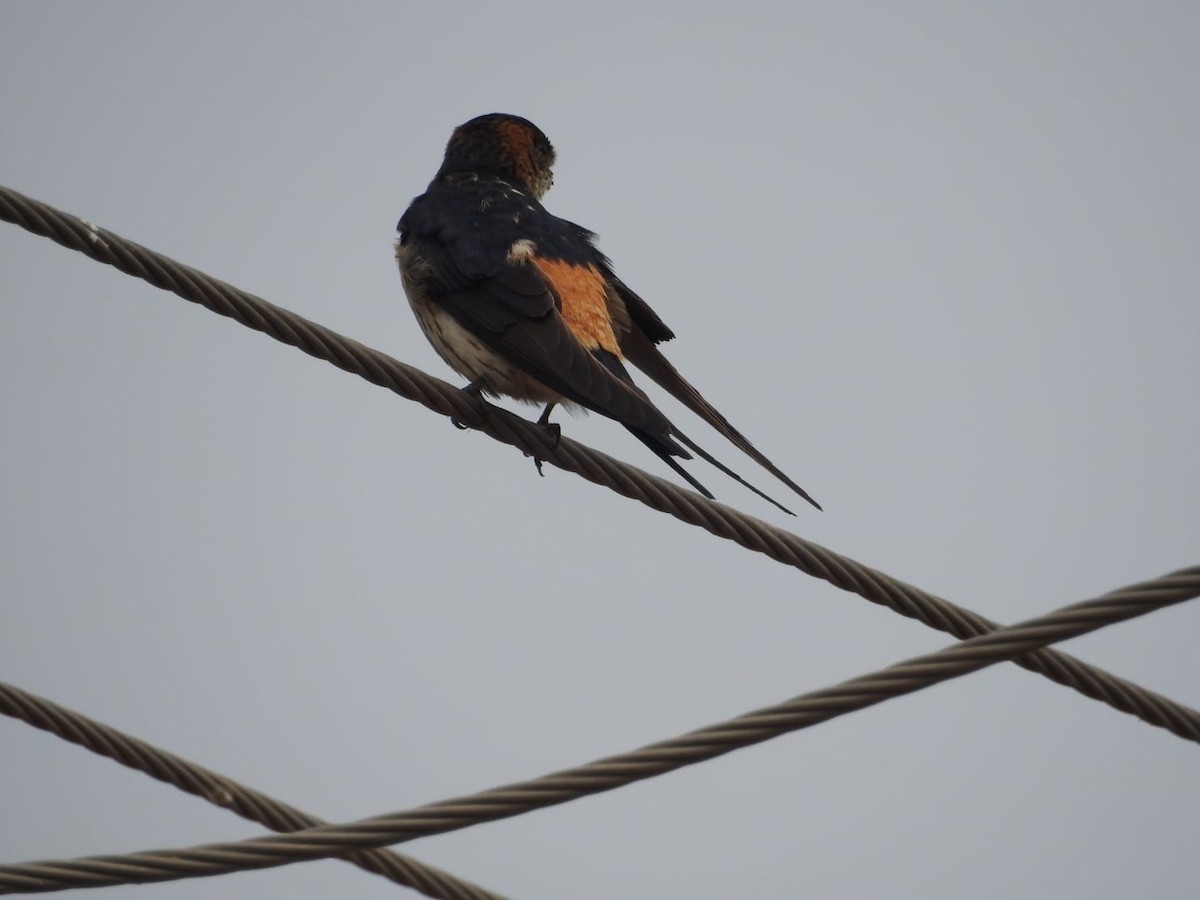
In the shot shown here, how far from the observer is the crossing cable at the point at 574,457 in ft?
9.48

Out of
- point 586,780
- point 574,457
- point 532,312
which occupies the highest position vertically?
point 532,312

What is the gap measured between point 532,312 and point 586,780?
2.59 meters

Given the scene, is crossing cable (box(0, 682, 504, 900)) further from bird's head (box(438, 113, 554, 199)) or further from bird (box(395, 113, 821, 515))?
bird's head (box(438, 113, 554, 199))

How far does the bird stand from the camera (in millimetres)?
4258

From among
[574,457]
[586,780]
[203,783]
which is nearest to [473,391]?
[574,457]

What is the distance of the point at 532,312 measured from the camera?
4.64 meters

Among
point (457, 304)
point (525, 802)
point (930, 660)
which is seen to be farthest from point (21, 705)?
point (457, 304)

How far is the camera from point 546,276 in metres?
5.02

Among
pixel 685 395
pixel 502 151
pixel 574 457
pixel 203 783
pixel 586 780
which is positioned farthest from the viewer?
pixel 502 151

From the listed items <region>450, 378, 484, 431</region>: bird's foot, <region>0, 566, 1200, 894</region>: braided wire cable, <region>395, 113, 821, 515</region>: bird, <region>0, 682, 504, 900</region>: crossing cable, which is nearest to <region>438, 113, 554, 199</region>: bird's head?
<region>395, 113, 821, 515</region>: bird

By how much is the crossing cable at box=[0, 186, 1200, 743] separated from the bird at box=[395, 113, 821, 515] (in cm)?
43

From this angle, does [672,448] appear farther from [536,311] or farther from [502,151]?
[502,151]

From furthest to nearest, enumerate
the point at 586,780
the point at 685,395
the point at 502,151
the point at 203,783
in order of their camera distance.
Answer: the point at 502,151 → the point at 685,395 → the point at 203,783 → the point at 586,780

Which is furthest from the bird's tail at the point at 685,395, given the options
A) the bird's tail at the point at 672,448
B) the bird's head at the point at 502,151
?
the bird's head at the point at 502,151
